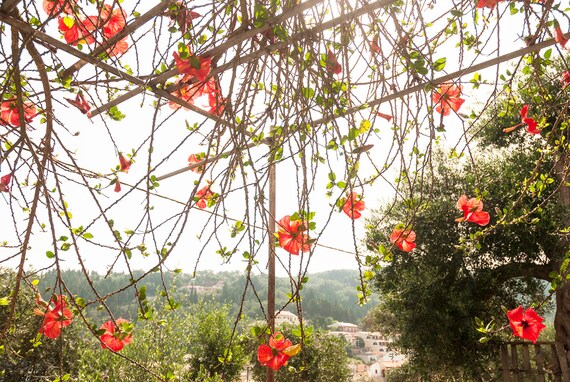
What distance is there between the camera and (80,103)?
1231 mm

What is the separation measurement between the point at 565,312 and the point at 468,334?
1.62 meters

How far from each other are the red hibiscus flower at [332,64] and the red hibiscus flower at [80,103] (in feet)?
2.21

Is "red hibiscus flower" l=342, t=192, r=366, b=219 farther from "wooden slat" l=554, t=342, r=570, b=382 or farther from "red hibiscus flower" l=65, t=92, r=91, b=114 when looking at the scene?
"wooden slat" l=554, t=342, r=570, b=382

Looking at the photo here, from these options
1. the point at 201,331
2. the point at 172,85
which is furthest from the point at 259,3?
the point at 201,331

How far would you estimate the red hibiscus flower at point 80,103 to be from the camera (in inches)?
47.3

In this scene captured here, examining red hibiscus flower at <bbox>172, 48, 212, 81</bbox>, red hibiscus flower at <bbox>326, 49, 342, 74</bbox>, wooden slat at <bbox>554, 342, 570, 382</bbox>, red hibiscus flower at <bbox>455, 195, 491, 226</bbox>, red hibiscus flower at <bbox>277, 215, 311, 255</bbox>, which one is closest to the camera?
red hibiscus flower at <bbox>172, 48, 212, 81</bbox>

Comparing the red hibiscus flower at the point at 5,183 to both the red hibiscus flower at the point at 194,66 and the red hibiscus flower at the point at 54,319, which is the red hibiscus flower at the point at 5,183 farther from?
the red hibiscus flower at the point at 194,66

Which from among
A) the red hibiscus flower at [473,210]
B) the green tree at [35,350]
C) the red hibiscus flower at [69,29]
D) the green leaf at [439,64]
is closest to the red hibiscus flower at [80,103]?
the red hibiscus flower at [69,29]

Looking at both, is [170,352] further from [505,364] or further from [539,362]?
[539,362]

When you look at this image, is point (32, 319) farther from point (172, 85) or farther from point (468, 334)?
point (172, 85)

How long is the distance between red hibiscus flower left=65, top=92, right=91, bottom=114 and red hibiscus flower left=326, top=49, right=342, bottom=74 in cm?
67

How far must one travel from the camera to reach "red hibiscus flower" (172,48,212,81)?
2.88 feet

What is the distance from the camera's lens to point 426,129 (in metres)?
1.18

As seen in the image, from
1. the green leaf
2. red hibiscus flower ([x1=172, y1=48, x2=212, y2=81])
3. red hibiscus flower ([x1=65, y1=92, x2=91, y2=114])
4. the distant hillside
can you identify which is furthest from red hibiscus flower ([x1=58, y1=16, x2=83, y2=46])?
the distant hillside
